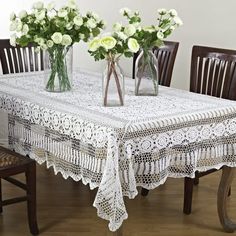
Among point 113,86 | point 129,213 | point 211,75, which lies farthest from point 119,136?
point 211,75

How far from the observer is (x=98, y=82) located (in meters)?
3.12

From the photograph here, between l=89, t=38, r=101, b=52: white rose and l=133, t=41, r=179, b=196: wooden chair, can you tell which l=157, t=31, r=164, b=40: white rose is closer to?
l=89, t=38, r=101, b=52: white rose

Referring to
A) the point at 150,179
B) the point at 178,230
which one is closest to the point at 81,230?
the point at 178,230

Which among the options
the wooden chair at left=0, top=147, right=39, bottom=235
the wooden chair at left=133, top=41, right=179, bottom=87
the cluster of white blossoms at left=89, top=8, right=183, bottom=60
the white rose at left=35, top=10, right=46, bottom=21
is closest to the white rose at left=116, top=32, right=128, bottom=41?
the cluster of white blossoms at left=89, top=8, right=183, bottom=60

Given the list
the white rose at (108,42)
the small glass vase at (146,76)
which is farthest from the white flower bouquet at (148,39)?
the white rose at (108,42)

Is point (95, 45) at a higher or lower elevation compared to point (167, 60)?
higher

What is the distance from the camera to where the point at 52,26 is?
266 cm

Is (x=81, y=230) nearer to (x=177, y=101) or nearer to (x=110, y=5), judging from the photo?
(x=177, y=101)

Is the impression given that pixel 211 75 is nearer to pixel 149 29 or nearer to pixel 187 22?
pixel 149 29

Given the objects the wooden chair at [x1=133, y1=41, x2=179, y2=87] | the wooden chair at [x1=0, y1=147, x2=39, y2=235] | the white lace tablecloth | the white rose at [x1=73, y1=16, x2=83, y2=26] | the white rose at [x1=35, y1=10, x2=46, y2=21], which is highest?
the white rose at [x1=35, y1=10, x2=46, y2=21]

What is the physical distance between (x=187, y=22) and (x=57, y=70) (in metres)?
1.82

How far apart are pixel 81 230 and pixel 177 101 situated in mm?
847

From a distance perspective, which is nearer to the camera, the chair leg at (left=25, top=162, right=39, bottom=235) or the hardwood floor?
the chair leg at (left=25, top=162, right=39, bottom=235)

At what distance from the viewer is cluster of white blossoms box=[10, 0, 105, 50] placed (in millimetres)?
2645
